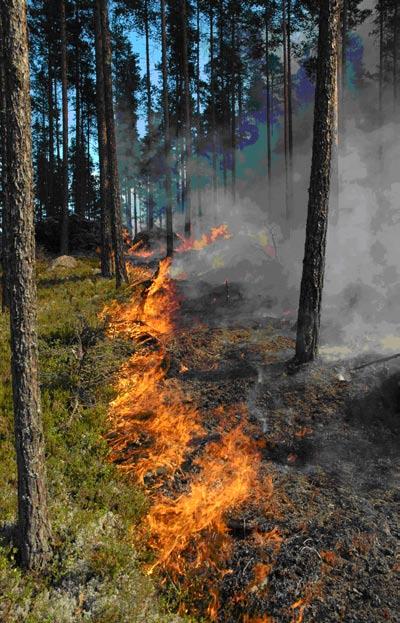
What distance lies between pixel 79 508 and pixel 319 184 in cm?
798

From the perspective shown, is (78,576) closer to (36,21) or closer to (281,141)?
(36,21)

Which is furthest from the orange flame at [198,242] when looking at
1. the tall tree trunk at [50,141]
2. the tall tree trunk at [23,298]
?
the tall tree trunk at [23,298]

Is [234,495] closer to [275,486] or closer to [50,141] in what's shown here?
[275,486]

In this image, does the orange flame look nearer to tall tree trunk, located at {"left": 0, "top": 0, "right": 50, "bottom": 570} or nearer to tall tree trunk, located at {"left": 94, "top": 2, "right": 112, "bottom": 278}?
tall tree trunk, located at {"left": 94, "top": 2, "right": 112, "bottom": 278}

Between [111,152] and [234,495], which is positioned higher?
[111,152]

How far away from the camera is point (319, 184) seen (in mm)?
9055

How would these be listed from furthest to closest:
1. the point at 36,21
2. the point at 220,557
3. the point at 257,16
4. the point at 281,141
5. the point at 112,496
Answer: the point at 281,141
the point at 257,16
the point at 36,21
the point at 112,496
the point at 220,557

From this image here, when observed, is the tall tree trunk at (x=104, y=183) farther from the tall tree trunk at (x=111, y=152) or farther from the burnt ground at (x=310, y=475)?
the burnt ground at (x=310, y=475)

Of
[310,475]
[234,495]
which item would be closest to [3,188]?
[234,495]

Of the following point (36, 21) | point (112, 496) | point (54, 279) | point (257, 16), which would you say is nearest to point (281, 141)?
point (257, 16)

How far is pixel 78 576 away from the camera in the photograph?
4.70 metres

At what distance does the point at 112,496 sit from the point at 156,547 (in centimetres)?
106

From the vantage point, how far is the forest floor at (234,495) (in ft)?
14.5

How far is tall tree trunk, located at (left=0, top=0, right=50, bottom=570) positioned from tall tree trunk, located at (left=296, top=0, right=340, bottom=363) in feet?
21.1
